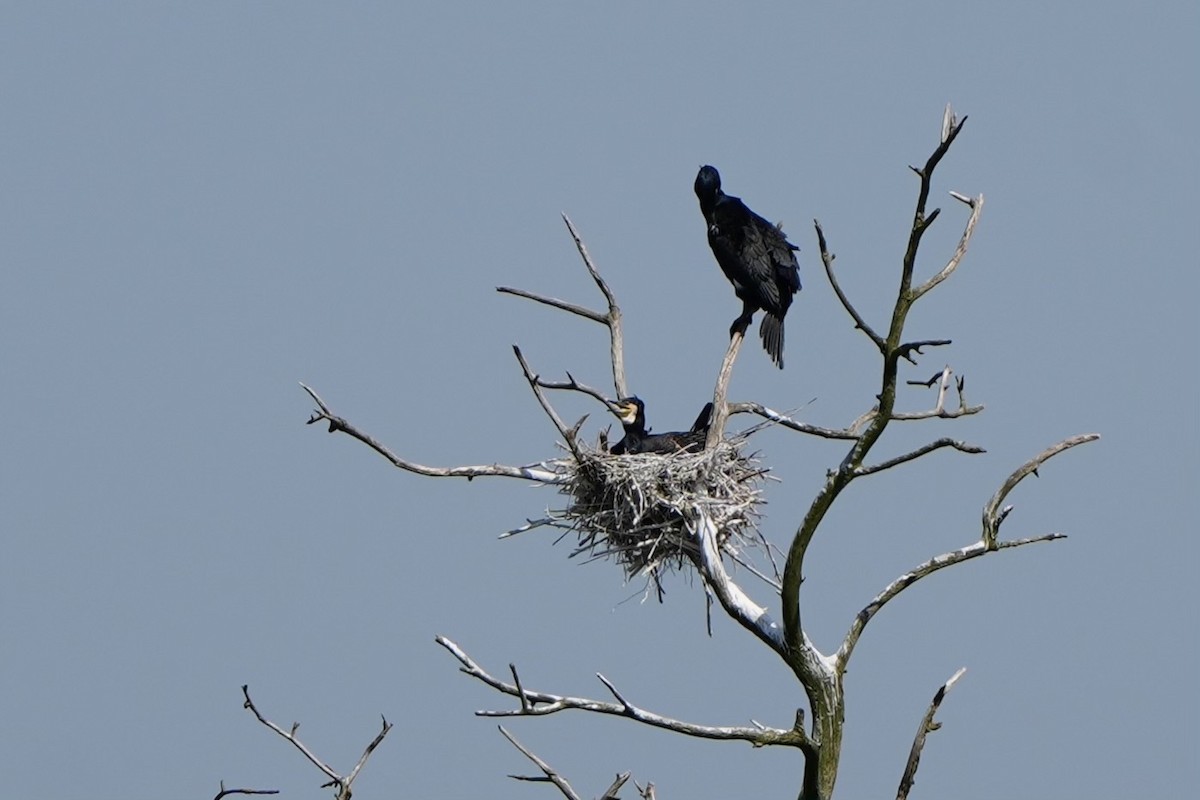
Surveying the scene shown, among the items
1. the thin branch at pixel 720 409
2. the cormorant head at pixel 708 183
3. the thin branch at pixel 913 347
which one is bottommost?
the thin branch at pixel 913 347

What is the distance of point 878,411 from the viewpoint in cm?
618

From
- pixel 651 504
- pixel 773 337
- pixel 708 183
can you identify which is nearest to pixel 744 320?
pixel 773 337

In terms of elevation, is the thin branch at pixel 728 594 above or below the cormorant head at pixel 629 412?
below

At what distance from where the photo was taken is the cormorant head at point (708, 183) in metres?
10.1

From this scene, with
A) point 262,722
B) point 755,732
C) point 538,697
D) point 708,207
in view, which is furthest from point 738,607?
point 708,207

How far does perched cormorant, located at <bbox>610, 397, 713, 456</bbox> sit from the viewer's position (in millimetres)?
8773

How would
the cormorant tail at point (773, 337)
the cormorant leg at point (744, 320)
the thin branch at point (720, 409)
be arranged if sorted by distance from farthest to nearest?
the cormorant tail at point (773, 337)
the cormorant leg at point (744, 320)
the thin branch at point (720, 409)

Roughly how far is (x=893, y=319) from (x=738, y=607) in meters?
1.46

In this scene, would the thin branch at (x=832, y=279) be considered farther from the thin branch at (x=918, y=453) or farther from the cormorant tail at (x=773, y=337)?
the cormorant tail at (x=773, y=337)

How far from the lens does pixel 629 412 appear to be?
29.6 ft

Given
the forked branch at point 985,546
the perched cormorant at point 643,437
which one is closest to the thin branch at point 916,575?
the forked branch at point 985,546

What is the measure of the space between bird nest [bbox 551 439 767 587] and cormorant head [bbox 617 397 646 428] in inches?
21.9

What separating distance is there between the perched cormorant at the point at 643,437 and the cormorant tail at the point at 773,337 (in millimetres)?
828

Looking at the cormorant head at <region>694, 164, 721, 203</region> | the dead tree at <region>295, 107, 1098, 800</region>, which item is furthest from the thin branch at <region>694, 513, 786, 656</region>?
the cormorant head at <region>694, 164, 721, 203</region>
